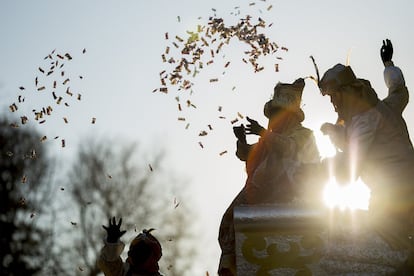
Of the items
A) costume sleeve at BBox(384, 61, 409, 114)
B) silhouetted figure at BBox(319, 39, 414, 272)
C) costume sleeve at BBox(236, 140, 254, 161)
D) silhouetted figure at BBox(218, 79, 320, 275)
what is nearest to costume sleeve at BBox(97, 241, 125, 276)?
silhouetted figure at BBox(218, 79, 320, 275)

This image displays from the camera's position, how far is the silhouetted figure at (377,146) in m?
5.18

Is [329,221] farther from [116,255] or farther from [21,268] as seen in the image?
[21,268]

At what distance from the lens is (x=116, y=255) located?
7.14m

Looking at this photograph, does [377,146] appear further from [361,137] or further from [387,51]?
[387,51]

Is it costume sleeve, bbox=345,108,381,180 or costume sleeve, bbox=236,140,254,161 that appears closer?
costume sleeve, bbox=345,108,381,180

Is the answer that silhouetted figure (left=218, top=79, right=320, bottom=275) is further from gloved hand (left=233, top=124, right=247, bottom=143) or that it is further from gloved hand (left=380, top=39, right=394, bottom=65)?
gloved hand (left=380, top=39, right=394, bottom=65)

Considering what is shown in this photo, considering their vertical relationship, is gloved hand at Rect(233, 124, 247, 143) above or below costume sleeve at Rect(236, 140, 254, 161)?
above

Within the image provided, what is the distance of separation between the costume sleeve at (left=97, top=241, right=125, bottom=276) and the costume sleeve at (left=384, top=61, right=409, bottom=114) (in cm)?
325

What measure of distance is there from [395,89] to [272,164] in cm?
131

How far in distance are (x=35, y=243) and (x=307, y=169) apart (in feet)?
55.5

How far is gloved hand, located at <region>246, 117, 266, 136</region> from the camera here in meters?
6.19

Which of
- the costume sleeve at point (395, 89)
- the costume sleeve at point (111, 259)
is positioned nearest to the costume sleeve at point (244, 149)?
the costume sleeve at point (395, 89)

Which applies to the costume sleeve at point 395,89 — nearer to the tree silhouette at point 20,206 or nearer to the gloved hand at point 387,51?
the gloved hand at point 387,51

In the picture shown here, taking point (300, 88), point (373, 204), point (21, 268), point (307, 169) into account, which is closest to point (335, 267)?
point (373, 204)
